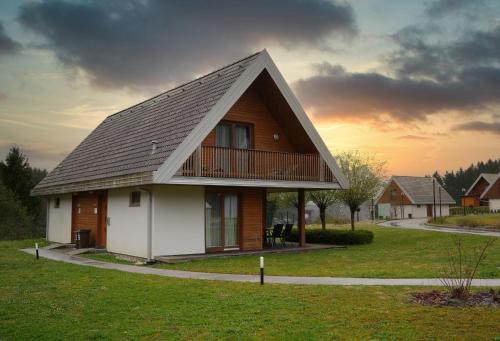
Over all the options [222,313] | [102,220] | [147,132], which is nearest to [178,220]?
[147,132]

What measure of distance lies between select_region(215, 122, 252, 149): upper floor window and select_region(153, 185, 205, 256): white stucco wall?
2.25 metres

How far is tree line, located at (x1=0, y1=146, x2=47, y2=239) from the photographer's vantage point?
48219 millimetres

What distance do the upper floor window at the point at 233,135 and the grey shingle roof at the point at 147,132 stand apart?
4.80 feet

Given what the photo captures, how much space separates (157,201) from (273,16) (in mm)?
7731

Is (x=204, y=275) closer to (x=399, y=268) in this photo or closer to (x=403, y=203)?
(x=399, y=268)

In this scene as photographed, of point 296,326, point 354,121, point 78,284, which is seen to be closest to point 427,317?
point 296,326

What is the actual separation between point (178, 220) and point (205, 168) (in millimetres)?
2204

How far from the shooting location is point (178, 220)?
1930 centimetres

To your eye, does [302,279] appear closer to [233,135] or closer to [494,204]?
[233,135]

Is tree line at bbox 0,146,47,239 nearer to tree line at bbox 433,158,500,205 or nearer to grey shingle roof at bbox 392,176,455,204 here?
grey shingle roof at bbox 392,176,455,204

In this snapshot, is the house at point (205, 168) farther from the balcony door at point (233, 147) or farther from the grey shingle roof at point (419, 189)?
the grey shingle roof at point (419, 189)

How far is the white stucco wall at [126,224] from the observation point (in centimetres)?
1931

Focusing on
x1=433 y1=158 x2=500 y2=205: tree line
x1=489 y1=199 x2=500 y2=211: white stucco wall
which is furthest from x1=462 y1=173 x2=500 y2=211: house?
x1=433 y1=158 x2=500 y2=205: tree line

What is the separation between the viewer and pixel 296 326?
8328 mm
